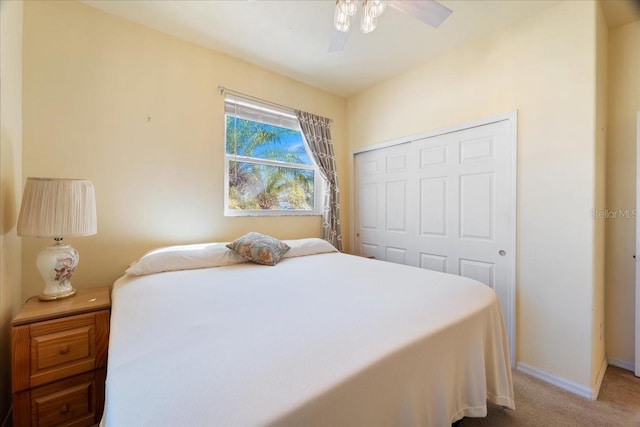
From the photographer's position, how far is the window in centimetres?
277

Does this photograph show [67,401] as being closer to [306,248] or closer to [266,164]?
[306,248]

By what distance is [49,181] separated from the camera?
4.79 feet

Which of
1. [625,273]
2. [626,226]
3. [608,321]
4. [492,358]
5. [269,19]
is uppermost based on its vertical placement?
[269,19]

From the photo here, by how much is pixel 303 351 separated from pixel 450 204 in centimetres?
224

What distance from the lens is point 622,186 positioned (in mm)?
2086

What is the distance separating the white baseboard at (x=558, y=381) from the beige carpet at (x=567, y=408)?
4 cm

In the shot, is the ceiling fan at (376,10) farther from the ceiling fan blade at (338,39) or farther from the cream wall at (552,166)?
the cream wall at (552,166)

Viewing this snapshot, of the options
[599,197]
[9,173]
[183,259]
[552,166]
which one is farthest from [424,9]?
[9,173]

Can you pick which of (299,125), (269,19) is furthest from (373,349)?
(299,125)

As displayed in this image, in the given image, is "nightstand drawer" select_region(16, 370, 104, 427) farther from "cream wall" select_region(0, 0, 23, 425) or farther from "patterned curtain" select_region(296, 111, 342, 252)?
"patterned curtain" select_region(296, 111, 342, 252)

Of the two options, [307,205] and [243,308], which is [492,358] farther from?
[307,205]

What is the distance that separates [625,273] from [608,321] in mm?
422

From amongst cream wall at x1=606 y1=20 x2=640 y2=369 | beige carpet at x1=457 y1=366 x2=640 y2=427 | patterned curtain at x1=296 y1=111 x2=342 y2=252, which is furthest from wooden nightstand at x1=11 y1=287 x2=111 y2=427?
cream wall at x1=606 y1=20 x2=640 y2=369

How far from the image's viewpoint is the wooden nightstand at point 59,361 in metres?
1.29
